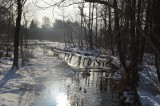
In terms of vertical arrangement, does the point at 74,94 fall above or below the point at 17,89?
below

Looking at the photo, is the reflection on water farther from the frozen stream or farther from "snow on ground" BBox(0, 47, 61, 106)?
"snow on ground" BBox(0, 47, 61, 106)

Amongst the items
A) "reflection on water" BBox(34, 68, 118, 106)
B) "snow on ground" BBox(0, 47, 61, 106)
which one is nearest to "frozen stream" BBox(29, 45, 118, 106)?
"reflection on water" BBox(34, 68, 118, 106)

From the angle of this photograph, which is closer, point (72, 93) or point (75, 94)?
point (75, 94)

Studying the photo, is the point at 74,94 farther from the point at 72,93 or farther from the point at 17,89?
the point at 17,89

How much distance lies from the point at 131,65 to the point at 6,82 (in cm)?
669

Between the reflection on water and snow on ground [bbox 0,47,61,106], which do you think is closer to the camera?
snow on ground [bbox 0,47,61,106]

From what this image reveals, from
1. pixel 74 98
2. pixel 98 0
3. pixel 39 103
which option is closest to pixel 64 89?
pixel 74 98

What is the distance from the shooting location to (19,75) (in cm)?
1783

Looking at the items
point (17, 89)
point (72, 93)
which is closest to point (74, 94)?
point (72, 93)

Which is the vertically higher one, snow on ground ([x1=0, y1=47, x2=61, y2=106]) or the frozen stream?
snow on ground ([x1=0, y1=47, x2=61, y2=106])

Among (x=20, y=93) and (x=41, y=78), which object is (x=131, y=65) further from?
(x=41, y=78)

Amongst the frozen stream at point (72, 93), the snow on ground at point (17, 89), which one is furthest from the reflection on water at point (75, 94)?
the snow on ground at point (17, 89)

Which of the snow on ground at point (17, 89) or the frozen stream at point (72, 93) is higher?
the snow on ground at point (17, 89)

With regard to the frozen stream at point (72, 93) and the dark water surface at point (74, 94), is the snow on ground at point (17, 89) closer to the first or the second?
the frozen stream at point (72, 93)
